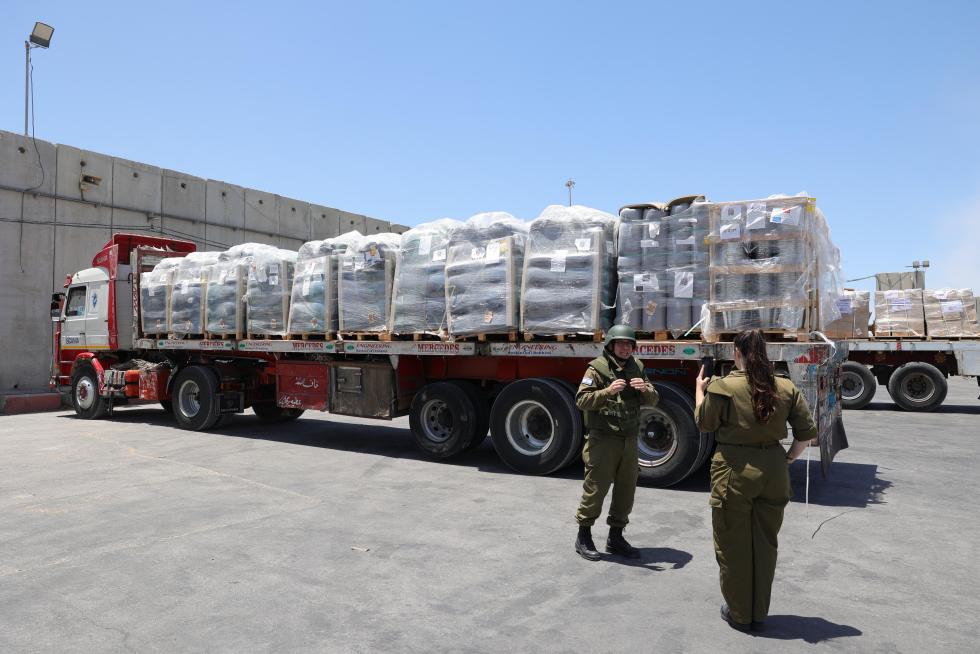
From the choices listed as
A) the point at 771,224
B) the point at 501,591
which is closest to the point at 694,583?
the point at 501,591

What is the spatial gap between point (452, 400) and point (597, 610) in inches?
192

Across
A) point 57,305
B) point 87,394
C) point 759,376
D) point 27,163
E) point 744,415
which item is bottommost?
point 87,394

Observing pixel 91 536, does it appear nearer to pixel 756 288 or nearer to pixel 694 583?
pixel 694 583

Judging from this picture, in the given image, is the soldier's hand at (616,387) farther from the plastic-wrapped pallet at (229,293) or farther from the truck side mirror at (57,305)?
the truck side mirror at (57,305)

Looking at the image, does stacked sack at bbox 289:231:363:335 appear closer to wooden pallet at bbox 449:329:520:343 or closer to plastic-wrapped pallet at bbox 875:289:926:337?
wooden pallet at bbox 449:329:520:343

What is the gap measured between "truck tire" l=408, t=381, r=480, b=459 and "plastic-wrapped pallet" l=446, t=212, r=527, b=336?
2.94 ft

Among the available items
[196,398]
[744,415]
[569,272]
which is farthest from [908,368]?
[196,398]

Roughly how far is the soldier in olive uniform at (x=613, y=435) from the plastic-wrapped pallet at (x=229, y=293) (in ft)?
25.1

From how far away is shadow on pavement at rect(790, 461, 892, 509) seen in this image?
6797 millimetres

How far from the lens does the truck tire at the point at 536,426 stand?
305 inches

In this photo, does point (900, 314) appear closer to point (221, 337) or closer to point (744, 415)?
point (744, 415)

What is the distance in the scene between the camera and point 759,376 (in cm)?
367

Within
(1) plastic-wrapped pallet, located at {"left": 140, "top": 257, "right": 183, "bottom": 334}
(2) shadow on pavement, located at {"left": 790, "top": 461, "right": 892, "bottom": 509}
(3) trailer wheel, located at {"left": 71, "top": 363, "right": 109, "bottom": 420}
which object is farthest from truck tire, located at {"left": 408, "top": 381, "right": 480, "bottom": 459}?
(3) trailer wheel, located at {"left": 71, "top": 363, "right": 109, "bottom": 420}

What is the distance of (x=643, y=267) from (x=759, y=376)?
387cm
